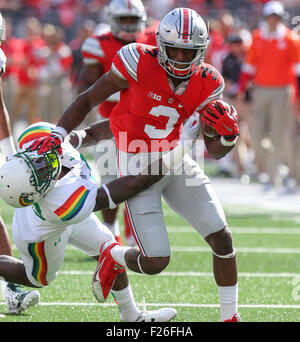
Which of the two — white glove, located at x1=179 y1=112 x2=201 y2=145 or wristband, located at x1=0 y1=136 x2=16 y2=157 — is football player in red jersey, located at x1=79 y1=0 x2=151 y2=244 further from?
white glove, located at x1=179 y1=112 x2=201 y2=145

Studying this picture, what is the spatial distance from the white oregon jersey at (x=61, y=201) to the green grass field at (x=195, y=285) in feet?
1.90

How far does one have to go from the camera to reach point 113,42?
6.48m

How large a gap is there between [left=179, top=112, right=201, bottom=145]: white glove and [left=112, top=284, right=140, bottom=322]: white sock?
0.89 metres

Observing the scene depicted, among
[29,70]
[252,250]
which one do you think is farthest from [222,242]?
[29,70]

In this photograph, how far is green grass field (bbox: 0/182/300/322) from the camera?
4723mm

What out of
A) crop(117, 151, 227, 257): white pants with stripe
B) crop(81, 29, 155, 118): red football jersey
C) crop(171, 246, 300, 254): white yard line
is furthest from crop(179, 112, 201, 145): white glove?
crop(171, 246, 300, 254): white yard line

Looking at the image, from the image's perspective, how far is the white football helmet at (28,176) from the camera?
4.00 metres

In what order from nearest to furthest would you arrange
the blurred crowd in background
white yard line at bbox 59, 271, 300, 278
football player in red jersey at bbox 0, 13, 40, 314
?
1. football player in red jersey at bbox 0, 13, 40, 314
2. white yard line at bbox 59, 271, 300, 278
3. the blurred crowd in background

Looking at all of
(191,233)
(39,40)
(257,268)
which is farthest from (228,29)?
(257,268)

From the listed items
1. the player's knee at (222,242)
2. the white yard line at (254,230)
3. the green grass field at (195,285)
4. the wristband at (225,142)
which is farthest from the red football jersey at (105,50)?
the player's knee at (222,242)

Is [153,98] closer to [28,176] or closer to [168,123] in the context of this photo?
[168,123]

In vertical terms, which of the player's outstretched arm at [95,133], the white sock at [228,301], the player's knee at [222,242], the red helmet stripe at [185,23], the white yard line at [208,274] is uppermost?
the red helmet stripe at [185,23]

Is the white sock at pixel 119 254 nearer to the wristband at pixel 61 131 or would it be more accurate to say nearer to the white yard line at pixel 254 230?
the wristband at pixel 61 131

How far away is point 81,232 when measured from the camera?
4.54 metres
